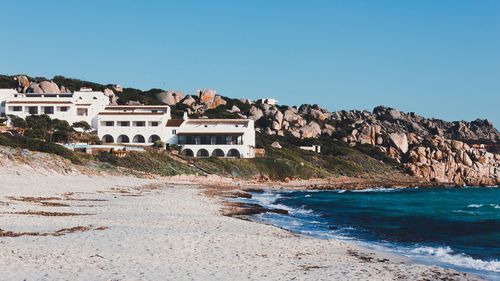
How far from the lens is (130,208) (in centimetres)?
3098

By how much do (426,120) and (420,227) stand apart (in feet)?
519

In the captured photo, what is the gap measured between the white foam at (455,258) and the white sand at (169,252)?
7.37ft

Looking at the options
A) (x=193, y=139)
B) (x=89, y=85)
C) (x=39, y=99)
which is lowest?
(x=193, y=139)

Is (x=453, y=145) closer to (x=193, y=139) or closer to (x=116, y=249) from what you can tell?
(x=193, y=139)

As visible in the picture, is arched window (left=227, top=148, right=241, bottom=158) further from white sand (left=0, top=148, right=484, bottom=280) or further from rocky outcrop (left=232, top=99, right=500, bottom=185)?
white sand (left=0, top=148, right=484, bottom=280)

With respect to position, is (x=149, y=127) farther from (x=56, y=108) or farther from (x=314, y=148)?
(x=314, y=148)

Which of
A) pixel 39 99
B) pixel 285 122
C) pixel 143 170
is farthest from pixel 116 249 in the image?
pixel 285 122

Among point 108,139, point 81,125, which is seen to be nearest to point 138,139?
point 108,139

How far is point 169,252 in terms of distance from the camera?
693 inches

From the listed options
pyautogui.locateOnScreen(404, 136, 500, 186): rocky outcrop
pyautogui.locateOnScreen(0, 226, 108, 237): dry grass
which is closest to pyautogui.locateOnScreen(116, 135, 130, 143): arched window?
pyautogui.locateOnScreen(404, 136, 500, 186): rocky outcrop

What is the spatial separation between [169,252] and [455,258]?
10.7 m

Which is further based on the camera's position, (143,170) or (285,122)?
(285,122)

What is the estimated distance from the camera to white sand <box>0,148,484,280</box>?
574 inches

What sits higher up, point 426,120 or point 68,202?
point 426,120
